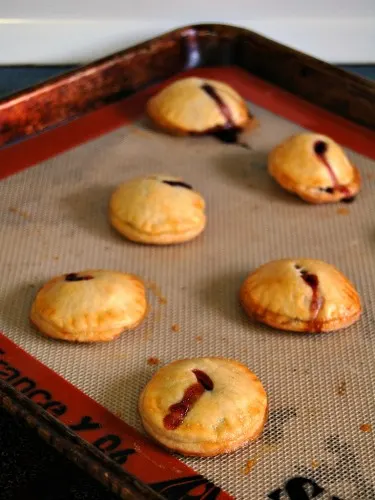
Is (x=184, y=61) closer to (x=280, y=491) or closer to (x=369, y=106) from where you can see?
(x=369, y=106)

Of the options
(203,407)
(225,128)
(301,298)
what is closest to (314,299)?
(301,298)

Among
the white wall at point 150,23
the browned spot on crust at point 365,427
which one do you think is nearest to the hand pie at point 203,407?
the browned spot on crust at point 365,427

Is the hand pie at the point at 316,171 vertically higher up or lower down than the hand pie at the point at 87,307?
higher up

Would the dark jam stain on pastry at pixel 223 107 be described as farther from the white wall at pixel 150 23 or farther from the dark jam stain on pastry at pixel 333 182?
the white wall at pixel 150 23

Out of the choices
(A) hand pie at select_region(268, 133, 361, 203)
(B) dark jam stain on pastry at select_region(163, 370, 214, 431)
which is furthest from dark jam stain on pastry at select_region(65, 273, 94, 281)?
(A) hand pie at select_region(268, 133, 361, 203)

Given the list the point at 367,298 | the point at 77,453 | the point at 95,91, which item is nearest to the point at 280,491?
the point at 77,453
